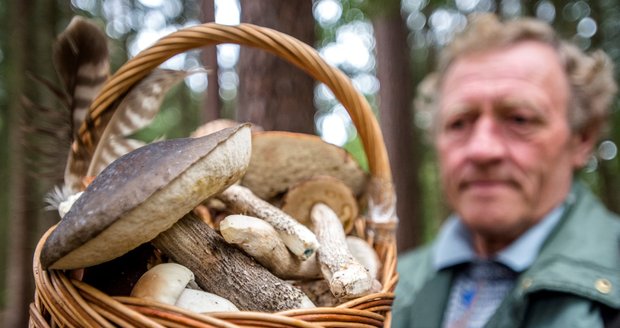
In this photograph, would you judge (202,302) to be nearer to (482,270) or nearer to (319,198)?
(319,198)

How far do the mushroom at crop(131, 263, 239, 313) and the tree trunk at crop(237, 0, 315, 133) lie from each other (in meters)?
0.90

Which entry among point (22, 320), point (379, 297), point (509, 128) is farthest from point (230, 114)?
point (379, 297)

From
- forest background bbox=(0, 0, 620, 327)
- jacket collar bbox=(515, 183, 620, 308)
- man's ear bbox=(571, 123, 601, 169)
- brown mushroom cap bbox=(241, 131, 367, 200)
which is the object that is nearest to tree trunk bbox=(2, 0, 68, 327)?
forest background bbox=(0, 0, 620, 327)

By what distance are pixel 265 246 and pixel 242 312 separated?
0.16 metres

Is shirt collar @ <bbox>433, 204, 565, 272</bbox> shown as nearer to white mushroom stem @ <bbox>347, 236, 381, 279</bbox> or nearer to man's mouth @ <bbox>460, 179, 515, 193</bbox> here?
man's mouth @ <bbox>460, 179, 515, 193</bbox>

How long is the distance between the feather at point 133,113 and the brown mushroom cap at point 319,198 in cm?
35

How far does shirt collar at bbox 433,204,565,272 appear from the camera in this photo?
168cm

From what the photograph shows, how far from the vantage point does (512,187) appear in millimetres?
1750

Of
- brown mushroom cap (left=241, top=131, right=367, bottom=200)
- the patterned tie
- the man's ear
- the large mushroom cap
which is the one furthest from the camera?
the man's ear

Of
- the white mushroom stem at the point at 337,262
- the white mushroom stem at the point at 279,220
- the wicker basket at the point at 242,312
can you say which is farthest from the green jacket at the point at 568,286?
the white mushroom stem at the point at 279,220

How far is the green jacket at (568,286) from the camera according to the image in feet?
4.52

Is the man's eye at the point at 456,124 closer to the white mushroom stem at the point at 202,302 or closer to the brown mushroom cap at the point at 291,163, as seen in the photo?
the brown mushroom cap at the point at 291,163

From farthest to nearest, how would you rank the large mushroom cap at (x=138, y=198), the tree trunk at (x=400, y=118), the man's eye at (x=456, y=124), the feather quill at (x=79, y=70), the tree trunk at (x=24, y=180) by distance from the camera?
the tree trunk at (x=400, y=118) → the tree trunk at (x=24, y=180) → the man's eye at (x=456, y=124) → the feather quill at (x=79, y=70) → the large mushroom cap at (x=138, y=198)

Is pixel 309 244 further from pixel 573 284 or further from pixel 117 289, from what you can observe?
pixel 573 284
